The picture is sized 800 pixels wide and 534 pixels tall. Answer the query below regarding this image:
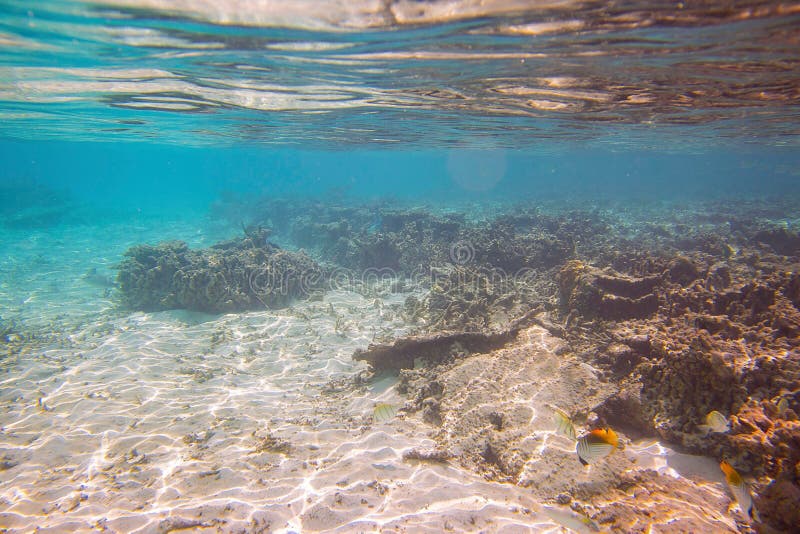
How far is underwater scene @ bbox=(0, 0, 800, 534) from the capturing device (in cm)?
445

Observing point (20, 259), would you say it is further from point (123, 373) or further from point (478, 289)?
point (478, 289)

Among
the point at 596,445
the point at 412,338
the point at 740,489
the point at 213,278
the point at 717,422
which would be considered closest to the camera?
the point at 740,489

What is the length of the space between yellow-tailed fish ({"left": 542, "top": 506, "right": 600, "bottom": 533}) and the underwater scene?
3 centimetres

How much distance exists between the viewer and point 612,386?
19.4 feet

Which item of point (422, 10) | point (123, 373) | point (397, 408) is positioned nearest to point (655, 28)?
point (422, 10)

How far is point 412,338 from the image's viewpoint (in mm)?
7902

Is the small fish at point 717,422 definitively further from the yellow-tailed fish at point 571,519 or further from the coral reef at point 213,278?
the coral reef at point 213,278

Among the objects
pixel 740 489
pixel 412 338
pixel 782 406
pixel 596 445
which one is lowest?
pixel 412 338

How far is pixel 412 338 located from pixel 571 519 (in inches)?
170

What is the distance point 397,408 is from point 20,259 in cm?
2700

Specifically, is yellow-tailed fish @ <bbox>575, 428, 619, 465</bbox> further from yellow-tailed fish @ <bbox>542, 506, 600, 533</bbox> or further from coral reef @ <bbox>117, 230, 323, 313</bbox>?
coral reef @ <bbox>117, 230, 323, 313</bbox>

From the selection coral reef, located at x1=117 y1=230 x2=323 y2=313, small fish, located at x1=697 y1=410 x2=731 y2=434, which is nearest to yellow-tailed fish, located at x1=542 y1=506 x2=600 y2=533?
small fish, located at x1=697 y1=410 x2=731 y2=434

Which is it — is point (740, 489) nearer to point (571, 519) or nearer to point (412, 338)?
point (571, 519)

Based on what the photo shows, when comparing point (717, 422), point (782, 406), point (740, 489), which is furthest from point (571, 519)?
point (782, 406)
